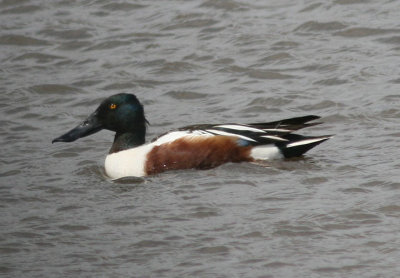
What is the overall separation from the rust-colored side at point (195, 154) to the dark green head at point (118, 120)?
43 centimetres

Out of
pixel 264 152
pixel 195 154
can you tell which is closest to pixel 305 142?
pixel 264 152

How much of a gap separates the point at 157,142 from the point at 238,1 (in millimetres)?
4568

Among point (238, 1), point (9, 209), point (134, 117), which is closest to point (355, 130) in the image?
point (134, 117)

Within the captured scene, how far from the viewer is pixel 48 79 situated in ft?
39.1

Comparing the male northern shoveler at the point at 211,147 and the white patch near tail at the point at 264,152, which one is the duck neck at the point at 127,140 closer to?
the male northern shoveler at the point at 211,147

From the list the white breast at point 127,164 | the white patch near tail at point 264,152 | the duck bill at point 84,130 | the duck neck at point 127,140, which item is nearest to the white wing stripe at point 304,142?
the white patch near tail at point 264,152

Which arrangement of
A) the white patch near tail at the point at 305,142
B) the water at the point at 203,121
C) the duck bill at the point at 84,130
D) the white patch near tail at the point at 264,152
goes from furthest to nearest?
the duck bill at the point at 84,130 → the white patch near tail at the point at 264,152 → the white patch near tail at the point at 305,142 → the water at the point at 203,121

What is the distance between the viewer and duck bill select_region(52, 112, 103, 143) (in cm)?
945

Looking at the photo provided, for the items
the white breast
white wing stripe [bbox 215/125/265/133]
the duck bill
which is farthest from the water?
white wing stripe [bbox 215/125/265/133]

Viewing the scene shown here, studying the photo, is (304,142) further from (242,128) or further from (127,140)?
(127,140)

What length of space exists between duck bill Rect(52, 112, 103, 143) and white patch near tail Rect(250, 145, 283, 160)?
56.3 inches

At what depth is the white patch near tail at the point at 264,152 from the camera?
9148 mm

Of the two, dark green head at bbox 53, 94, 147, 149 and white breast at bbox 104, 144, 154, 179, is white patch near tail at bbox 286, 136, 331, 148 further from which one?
dark green head at bbox 53, 94, 147, 149

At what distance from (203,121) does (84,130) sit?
133 centimetres
